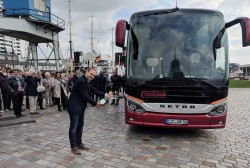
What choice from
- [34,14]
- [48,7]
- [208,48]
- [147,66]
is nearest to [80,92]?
[147,66]

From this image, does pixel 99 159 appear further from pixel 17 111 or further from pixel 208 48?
pixel 17 111

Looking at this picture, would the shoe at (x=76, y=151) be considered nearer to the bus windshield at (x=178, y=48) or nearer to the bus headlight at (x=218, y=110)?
the bus windshield at (x=178, y=48)

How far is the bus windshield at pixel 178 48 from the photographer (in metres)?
6.33

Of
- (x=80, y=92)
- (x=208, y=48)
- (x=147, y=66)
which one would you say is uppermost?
(x=208, y=48)

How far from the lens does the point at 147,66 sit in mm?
6512

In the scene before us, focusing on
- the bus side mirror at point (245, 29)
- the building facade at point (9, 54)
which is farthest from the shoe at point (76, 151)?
the building facade at point (9, 54)

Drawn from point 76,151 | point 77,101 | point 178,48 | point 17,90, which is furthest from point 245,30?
point 17,90

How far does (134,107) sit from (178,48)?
203cm

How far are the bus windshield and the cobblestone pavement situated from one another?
5.65 ft

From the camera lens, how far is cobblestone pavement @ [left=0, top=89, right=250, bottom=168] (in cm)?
491

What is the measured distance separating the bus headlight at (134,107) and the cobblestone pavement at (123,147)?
830 millimetres

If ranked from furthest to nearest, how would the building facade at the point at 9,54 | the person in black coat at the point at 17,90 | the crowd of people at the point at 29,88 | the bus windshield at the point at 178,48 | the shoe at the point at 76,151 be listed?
the building facade at the point at 9,54
the crowd of people at the point at 29,88
the person in black coat at the point at 17,90
the bus windshield at the point at 178,48
the shoe at the point at 76,151

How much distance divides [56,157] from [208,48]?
4741 mm

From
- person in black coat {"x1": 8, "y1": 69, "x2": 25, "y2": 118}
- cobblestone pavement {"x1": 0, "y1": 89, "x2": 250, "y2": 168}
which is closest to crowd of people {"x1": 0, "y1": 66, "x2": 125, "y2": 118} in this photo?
person in black coat {"x1": 8, "y1": 69, "x2": 25, "y2": 118}
